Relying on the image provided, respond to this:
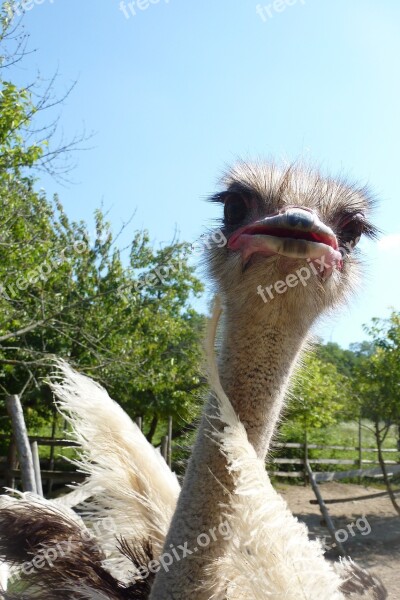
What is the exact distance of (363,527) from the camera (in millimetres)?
9891

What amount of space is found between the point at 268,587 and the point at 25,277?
4126 mm

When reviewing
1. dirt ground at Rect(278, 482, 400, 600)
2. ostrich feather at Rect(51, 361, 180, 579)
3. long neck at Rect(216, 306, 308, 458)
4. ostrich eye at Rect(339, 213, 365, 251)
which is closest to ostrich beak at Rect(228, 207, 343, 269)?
long neck at Rect(216, 306, 308, 458)

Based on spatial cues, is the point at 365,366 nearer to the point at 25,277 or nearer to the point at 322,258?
the point at 25,277

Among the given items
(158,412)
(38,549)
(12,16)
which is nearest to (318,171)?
(38,549)

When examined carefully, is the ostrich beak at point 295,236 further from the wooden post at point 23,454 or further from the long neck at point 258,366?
the wooden post at point 23,454

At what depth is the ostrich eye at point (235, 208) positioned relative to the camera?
1.73 metres

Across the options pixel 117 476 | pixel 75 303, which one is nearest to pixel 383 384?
pixel 75 303

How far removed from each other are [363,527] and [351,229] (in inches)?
361

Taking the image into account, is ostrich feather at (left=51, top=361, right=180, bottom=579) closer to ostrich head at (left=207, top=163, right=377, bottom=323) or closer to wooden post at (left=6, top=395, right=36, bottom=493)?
ostrich head at (left=207, top=163, right=377, bottom=323)

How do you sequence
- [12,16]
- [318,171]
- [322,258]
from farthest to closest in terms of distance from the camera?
[12,16]
[318,171]
[322,258]

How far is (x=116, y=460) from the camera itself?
2.12 metres

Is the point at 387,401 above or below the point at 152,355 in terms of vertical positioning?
below

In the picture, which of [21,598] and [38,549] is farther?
[38,549]

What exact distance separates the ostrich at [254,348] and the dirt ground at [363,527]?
499cm
